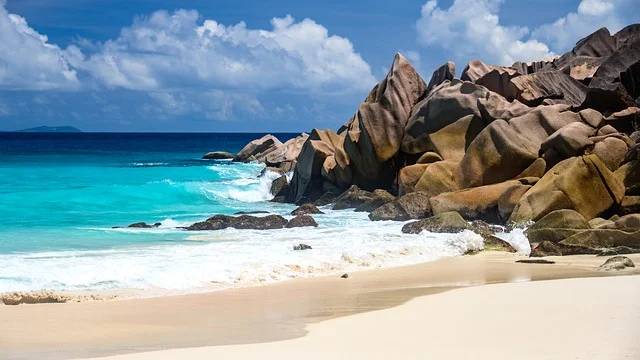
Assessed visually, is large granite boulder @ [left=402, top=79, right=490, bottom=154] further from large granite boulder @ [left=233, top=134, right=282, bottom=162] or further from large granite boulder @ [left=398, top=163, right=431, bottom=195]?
large granite boulder @ [left=233, top=134, right=282, bottom=162]

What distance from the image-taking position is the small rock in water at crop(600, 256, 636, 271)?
1431 centimetres

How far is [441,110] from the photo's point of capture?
1030 inches

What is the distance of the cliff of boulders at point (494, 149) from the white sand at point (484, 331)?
19.1ft

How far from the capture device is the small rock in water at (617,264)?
47.0ft

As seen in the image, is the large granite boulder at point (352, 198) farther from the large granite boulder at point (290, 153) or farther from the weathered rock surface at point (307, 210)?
the large granite boulder at point (290, 153)

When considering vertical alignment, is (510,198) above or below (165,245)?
→ above

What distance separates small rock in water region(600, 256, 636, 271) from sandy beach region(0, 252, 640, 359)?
229mm

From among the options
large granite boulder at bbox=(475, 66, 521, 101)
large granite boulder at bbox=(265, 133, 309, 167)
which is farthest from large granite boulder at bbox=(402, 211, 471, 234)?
large granite boulder at bbox=(265, 133, 309, 167)

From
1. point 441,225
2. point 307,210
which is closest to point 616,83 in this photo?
point 441,225

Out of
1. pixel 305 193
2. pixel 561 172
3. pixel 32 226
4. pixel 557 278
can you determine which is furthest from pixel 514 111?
pixel 32 226

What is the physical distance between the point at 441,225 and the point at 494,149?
158 inches

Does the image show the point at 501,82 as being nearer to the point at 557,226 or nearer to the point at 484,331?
the point at 557,226

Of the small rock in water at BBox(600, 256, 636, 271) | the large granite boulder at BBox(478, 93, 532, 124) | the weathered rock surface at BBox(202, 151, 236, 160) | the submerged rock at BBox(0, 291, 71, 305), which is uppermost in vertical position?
the weathered rock surface at BBox(202, 151, 236, 160)

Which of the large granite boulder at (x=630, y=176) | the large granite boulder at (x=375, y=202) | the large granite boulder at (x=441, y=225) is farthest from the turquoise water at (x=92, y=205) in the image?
the large granite boulder at (x=630, y=176)
